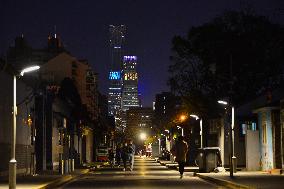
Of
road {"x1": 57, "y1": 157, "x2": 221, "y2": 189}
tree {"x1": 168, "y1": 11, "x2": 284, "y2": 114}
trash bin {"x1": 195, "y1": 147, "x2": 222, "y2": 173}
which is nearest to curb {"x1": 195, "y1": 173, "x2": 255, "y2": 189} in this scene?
road {"x1": 57, "y1": 157, "x2": 221, "y2": 189}

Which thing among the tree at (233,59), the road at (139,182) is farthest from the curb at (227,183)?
the tree at (233,59)

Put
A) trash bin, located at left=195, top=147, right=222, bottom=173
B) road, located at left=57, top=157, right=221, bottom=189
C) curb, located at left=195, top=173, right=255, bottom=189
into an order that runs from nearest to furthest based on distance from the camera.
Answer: curb, located at left=195, top=173, right=255, bottom=189
road, located at left=57, top=157, right=221, bottom=189
trash bin, located at left=195, top=147, right=222, bottom=173

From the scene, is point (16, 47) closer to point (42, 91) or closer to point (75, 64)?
point (75, 64)

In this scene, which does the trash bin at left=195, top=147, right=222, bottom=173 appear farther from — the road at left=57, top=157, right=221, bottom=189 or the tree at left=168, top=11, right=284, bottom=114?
the tree at left=168, top=11, right=284, bottom=114

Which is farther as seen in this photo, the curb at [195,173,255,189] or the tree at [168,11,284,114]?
the tree at [168,11,284,114]

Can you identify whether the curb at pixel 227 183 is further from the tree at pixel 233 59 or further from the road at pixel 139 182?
the tree at pixel 233 59

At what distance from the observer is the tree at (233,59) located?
87562mm

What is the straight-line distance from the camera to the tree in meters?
87.6

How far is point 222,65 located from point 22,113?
4150cm

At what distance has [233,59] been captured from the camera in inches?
3457

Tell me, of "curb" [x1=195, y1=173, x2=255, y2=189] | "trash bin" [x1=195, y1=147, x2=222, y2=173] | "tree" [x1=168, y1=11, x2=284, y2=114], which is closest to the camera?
"curb" [x1=195, y1=173, x2=255, y2=189]

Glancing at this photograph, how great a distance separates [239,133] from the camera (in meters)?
63.0

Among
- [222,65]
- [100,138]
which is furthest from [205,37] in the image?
[100,138]

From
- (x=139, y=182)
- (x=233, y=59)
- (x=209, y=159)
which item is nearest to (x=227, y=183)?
(x=139, y=182)
